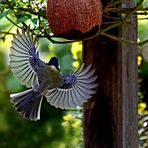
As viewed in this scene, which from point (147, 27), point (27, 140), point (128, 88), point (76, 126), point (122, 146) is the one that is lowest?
point (27, 140)

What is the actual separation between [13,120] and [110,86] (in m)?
2.44

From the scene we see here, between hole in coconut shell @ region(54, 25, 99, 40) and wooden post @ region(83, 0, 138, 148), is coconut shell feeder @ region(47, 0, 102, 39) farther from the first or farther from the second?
wooden post @ region(83, 0, 138, 148)

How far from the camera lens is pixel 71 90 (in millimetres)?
1252

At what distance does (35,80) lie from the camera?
1.19 m

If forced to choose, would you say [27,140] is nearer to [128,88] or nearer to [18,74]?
[128,88]

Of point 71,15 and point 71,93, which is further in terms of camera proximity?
point 71,93

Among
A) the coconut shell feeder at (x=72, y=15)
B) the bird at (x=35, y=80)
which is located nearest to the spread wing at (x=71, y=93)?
the bird at (x=35, y=80)

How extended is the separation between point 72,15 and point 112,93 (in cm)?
41

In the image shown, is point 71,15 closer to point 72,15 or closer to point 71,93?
point 72,15

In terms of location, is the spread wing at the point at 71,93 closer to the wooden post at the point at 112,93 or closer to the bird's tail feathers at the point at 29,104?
the bird's tail feathers at the point at 29,104

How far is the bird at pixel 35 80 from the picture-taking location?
1.16 meters

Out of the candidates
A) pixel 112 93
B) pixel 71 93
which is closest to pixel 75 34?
pixel 71 93

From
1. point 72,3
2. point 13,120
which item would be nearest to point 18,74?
point 72,3

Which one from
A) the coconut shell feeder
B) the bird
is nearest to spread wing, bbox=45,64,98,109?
the bird
